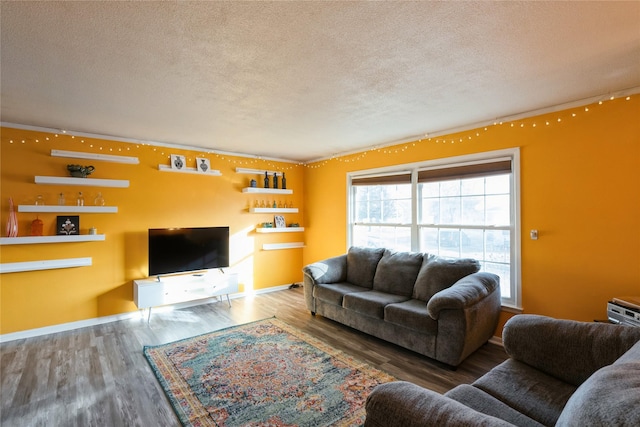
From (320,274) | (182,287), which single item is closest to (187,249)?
(182,287)

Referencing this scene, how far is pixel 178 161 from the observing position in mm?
4602

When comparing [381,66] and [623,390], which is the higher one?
[381,66]

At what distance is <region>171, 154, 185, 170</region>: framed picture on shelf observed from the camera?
4.55 metres

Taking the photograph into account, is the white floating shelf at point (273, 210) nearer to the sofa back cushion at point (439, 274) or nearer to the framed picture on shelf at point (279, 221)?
the framed picture on shelf at point (279, 221)

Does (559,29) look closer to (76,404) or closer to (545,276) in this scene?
(545,276)

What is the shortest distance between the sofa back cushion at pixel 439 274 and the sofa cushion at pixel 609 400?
2254 mm

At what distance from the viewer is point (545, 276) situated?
312 centimetres

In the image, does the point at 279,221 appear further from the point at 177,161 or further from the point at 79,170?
the point at 79,170

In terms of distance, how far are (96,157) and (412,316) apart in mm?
4257

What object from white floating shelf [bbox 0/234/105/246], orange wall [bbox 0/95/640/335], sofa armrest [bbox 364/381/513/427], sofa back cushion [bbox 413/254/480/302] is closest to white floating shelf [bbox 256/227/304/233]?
orange wall [bbox 0/95/640/335]

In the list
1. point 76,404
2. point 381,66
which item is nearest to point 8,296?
point 76,404

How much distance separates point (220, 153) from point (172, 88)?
2483mm

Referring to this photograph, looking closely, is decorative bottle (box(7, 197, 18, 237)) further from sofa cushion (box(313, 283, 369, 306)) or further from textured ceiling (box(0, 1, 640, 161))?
sofa cushion (box(313, 283, 369, 306))

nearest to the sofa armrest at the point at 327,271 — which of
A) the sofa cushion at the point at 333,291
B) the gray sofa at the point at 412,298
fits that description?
the gray sofa at the point at 412,298
